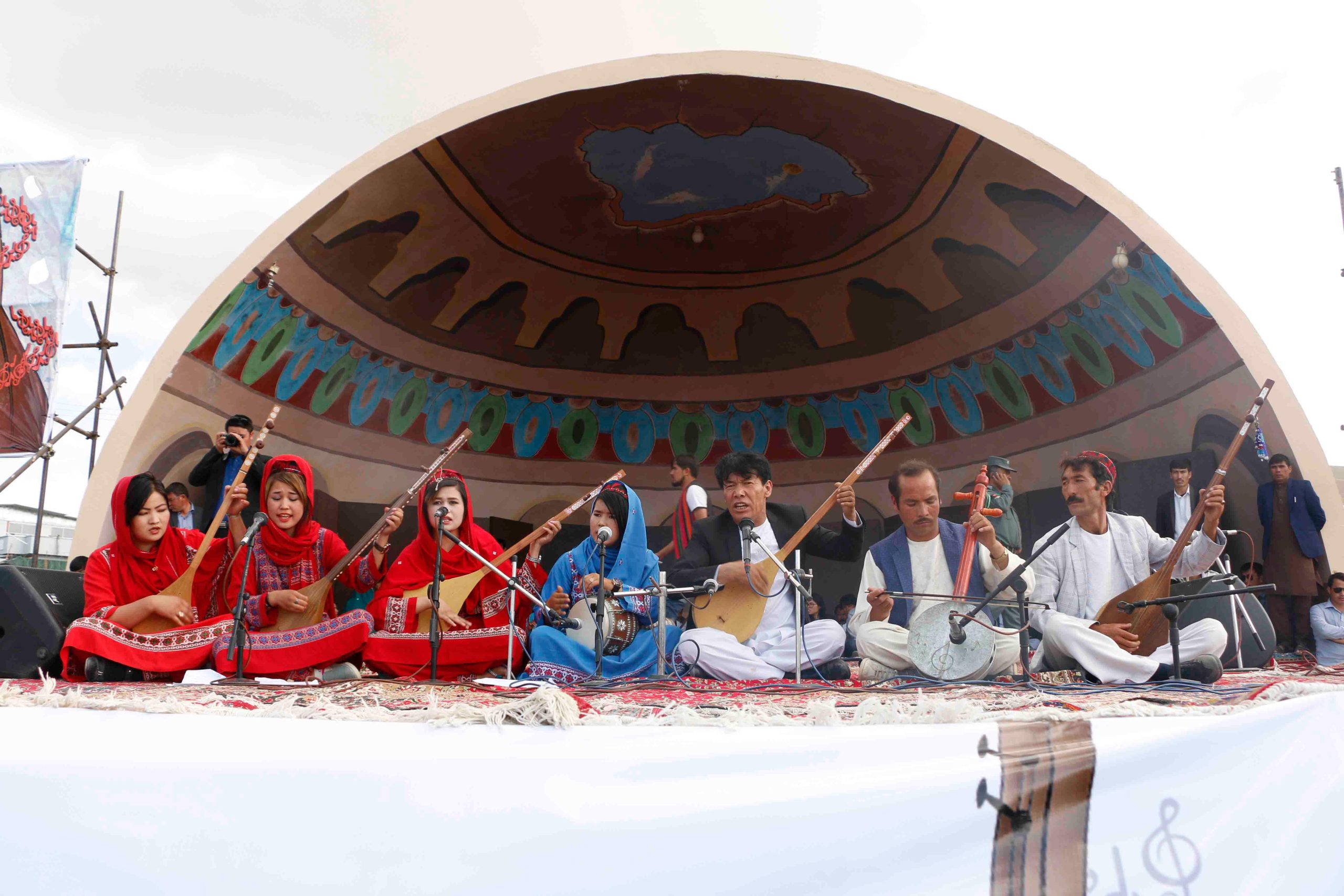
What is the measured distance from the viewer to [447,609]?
4508 millimetres

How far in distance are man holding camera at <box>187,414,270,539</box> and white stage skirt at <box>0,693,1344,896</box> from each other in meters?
3.90

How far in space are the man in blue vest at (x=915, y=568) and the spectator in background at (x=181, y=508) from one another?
13.9ft

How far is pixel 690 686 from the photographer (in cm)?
308

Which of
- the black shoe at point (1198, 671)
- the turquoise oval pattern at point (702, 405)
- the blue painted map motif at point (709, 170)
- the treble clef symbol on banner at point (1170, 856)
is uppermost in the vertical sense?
the blue painted map motif at point (709, 170)

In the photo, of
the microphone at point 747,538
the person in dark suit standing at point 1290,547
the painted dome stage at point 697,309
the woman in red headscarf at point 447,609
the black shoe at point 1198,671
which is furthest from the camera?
the painted dome stage at point 697,309

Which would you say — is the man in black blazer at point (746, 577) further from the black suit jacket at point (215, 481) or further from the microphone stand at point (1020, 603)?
the black suit jacket at point (215, 481)

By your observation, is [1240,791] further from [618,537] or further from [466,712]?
[618,537]

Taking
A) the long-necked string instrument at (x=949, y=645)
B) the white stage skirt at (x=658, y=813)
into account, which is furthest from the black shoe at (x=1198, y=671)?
the white stage skirt at (x=658, y=813)

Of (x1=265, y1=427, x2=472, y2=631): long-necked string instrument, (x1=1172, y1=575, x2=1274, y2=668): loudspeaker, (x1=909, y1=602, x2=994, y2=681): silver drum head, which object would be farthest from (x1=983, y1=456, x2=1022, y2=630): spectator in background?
(x1=265, y1=427, x2=472, y2=631): long-necked string instrument

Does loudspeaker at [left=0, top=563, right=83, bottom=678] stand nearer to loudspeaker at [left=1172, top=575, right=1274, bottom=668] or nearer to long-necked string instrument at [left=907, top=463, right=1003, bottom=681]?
long-necked string instrument at [left=907, top=463, right=1003, bottom=681]

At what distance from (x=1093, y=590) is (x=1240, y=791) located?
96.6 inches

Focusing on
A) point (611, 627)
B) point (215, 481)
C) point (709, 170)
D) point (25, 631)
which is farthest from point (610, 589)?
point (709, 170)

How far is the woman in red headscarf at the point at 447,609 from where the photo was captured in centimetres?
437

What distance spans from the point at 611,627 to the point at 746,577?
0.67 metres
